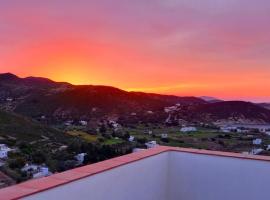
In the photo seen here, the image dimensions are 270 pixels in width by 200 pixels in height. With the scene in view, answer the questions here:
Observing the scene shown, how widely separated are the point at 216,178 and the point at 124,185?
71cm

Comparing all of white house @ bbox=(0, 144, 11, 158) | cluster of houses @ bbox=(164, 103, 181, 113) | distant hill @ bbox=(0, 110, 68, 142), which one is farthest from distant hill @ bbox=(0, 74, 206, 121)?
white house @ bbox=(0, 144, 11, 158)

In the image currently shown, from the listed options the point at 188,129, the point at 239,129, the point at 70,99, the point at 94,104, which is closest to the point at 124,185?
the point at 188,129

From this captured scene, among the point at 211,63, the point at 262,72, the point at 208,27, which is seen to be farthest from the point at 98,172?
the point at 211,63

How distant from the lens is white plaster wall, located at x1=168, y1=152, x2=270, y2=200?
7.51ft

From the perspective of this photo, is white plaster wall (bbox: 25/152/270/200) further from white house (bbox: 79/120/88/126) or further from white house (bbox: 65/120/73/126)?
white house (bbox: 65/120/73/126)

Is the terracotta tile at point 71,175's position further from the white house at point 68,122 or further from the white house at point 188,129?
the white house at point 68,122

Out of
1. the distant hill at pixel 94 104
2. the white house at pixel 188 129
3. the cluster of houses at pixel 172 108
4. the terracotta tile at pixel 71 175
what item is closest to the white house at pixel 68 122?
the distant hill at pixel 94 104

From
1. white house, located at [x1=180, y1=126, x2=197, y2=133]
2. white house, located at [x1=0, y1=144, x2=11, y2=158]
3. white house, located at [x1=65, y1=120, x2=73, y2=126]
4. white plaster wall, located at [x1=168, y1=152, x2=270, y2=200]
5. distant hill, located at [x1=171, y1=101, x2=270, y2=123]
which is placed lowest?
white house, located at [x1=0, y1=144, x2=11, y2=158]

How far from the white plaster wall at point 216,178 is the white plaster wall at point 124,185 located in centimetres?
9

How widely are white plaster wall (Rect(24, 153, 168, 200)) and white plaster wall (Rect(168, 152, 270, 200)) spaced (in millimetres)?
89

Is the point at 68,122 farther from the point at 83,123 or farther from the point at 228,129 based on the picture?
the point at 228,129

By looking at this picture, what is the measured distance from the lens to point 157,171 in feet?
8.25

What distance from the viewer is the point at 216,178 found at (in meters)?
2.45

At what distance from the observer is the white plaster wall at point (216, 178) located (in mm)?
2289
